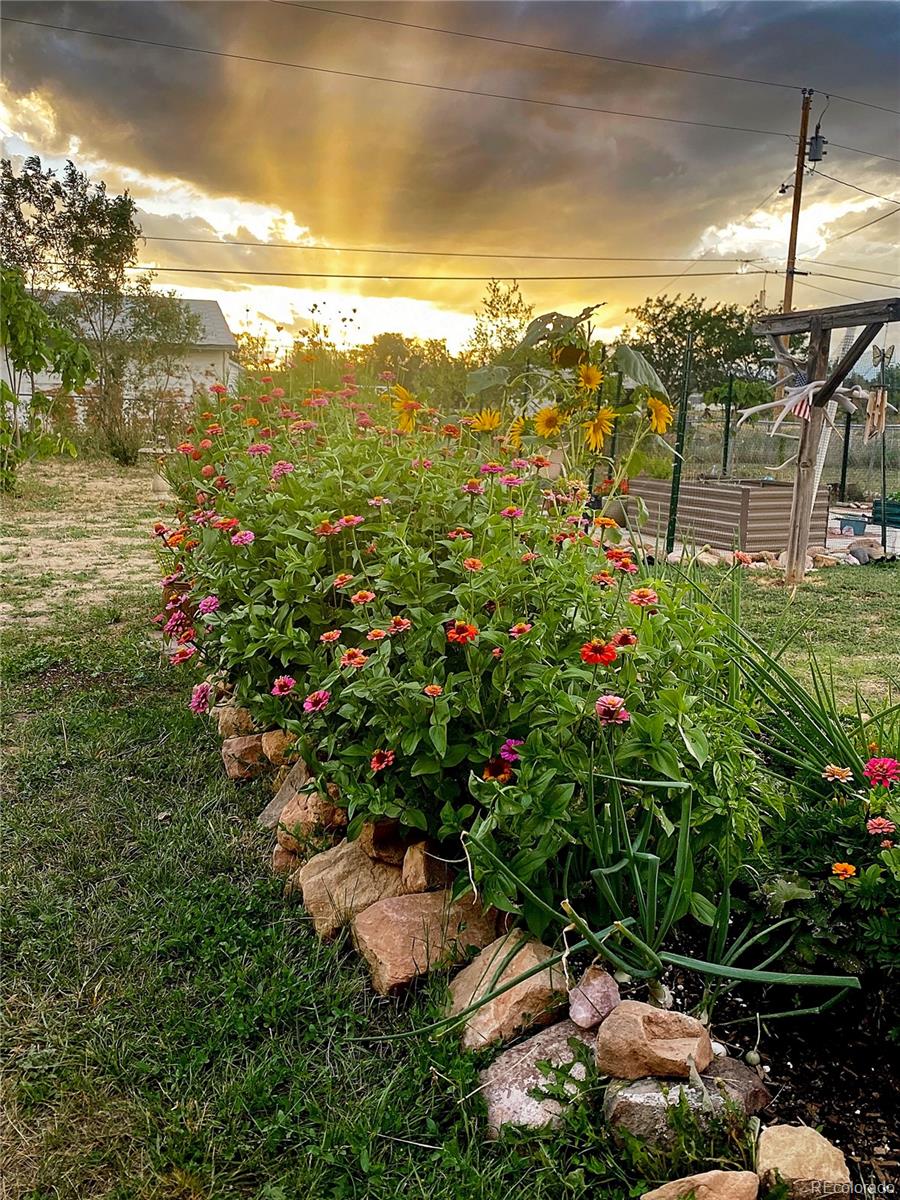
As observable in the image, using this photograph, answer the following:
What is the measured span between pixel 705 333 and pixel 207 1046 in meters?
25.6

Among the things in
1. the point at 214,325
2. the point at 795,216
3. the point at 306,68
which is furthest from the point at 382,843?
the point at 214,325

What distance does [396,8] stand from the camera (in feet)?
10.2

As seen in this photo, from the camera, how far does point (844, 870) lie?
121 centimetres

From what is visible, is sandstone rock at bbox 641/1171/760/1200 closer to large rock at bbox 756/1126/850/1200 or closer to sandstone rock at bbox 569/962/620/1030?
large rock at bbox 756/1126/850/1200

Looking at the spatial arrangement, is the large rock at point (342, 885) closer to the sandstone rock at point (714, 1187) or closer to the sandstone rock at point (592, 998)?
the sandstone rock at point (592, 998)

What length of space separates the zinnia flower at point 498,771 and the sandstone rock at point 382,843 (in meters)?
0.36

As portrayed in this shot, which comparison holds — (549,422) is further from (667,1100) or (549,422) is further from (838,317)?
(838,317)

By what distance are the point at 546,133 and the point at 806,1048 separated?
169 inches

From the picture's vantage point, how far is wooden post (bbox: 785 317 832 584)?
6.28m

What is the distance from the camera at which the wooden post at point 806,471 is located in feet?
20.6

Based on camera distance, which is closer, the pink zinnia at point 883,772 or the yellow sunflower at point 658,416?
the pink zinnia at point 883,772

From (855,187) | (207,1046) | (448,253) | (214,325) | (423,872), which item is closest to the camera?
(207,1046)

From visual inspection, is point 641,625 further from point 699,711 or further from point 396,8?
point 396,8

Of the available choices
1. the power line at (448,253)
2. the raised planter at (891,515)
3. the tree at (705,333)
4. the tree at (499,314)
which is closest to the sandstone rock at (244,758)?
the power line at (448,253)
